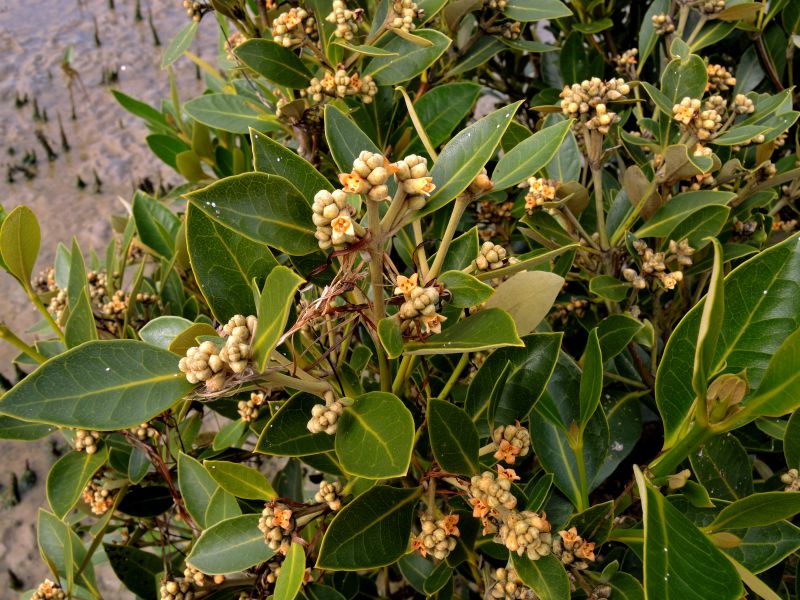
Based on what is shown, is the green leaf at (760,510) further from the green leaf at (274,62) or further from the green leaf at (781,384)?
the green leaf at (274,62)

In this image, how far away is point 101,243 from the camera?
456cm

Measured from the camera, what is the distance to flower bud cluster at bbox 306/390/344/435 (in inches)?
32.2

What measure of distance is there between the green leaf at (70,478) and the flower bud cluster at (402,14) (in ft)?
3.25

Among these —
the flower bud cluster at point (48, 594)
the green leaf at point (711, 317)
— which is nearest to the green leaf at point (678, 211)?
the green leaf at point (711, 317)

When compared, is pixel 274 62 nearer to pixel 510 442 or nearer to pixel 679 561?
pixel 510 442

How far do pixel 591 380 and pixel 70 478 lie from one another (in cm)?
97

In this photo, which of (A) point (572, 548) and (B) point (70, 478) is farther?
(B) point (70, 478)

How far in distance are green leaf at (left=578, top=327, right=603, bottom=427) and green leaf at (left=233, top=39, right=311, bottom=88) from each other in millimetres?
823

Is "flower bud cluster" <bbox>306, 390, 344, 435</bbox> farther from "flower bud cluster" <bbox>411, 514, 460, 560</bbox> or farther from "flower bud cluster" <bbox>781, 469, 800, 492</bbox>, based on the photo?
"flower bud cluster" <bbox>781, 469, 800, 492</bbox>

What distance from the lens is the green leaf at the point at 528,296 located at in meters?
0.83

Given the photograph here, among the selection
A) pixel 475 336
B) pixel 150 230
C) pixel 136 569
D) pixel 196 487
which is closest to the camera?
pixel 475 336

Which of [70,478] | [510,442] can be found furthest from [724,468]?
[70,478]

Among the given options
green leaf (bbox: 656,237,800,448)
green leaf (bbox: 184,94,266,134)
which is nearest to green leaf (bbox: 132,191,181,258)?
green leaf (bbox: 184,94,266,134)

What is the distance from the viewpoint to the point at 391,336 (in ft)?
2.40
